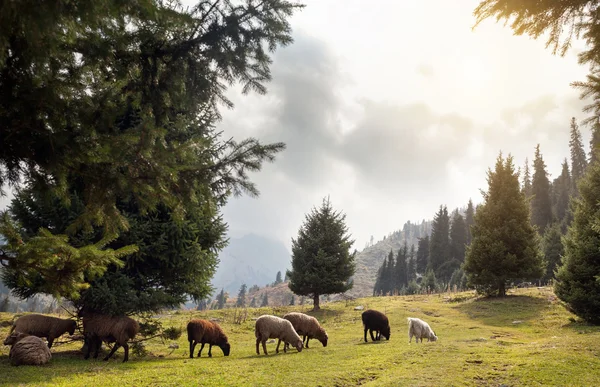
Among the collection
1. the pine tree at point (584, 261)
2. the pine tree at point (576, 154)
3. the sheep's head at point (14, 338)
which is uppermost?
the pine tree at point (576, 154)

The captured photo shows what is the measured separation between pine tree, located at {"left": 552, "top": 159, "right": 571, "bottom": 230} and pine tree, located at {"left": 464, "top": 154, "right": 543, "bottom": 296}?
61.5m

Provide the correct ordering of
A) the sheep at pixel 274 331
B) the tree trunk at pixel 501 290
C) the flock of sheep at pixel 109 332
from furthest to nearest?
1. the tree trunk at pixel 501 290
2. the sheep at pixel 274 331
3. the flock of sheep at pixel 109 332

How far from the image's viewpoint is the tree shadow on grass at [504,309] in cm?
2403

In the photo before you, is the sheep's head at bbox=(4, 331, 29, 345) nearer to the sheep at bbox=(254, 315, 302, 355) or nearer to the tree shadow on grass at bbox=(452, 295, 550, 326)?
the sheep at bbox=(254, 315, 302, 355)

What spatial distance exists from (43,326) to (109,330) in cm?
303

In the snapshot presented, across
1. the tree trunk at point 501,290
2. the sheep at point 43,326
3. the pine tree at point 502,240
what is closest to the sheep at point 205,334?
the sheep at point 43,326

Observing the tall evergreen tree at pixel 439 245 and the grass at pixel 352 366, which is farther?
the tall evergreen tree at pixel 439 245

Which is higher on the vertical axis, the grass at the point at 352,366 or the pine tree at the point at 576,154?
the pine tree at the point at 576,154

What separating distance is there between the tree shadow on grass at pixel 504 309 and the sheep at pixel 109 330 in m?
22.1

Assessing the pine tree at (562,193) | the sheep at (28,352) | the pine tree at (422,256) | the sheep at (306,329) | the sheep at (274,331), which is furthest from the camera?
the pine tree at (422,256)

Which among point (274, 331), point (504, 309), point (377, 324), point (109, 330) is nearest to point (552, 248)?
point (504, 309)

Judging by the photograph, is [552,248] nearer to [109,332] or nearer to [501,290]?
[501,290]

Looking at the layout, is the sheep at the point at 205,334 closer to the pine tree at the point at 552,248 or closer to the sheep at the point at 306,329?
the sheep at the point at 306,329

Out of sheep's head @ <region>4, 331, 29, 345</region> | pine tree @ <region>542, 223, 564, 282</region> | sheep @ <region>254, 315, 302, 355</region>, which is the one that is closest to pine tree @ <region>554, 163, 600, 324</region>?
sheep @ <region>254, 315, 302, 355</region>
